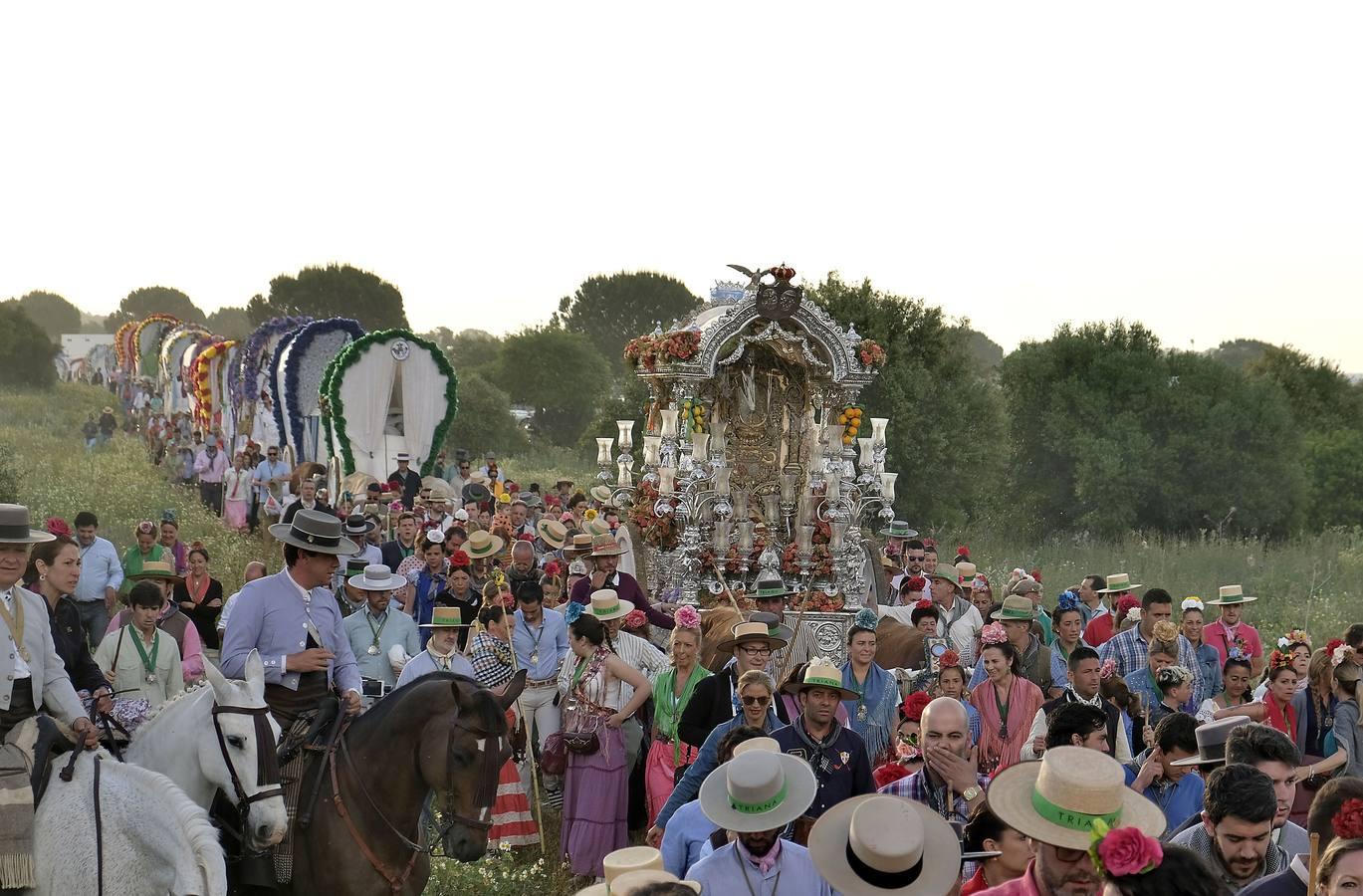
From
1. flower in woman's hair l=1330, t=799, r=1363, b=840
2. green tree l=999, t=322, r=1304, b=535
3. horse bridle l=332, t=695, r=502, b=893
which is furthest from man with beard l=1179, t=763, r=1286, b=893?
green tree l=999, t=322, r=1304, b=535

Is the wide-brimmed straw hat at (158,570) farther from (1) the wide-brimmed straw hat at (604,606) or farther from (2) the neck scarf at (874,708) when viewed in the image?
(2) the neck scarf at (874,708)

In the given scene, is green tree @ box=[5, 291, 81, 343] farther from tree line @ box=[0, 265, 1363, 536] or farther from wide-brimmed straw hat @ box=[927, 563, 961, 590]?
wide-brimmed straw hat @ box=[927, 563, 961, 590]

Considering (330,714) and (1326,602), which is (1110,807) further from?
(1326,602)

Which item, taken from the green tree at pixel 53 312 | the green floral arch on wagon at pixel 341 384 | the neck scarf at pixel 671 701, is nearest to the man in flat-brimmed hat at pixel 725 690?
the neck scarf at pixel 671 701

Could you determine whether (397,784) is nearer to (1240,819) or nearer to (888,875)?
(888,875)

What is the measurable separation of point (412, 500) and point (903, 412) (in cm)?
1295

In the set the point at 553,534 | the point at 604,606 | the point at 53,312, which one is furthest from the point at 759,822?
the point at 53,312

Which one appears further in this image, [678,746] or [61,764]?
[678,746]

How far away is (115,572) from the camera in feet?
39.4

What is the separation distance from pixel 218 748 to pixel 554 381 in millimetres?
61677

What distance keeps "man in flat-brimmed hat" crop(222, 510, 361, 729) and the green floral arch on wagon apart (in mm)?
16231

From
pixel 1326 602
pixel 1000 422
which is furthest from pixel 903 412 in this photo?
pixel 1326 602

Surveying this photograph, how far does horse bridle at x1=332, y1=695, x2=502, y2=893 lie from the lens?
6641 millimetres

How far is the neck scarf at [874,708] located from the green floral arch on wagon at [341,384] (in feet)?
49.9
